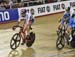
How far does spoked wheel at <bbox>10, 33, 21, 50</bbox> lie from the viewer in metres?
14.4

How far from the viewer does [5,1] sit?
89.2 feet

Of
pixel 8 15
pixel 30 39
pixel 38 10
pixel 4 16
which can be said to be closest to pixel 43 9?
pixel 38 10

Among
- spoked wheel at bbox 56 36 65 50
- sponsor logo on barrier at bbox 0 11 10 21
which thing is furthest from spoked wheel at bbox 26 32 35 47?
sponsor logo on barrier at bbox 0 11 10 21

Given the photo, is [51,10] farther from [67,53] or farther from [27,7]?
[67,53]

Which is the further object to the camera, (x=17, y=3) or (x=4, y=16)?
(x=17, y=3)

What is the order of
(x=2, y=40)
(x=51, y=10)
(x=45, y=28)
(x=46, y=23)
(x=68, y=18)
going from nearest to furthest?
(x=68, y=18) → (x=2, y=40) → (x=45, y=28) → (x=46, y=23) → (x=51, y=10)

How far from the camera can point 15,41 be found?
14.5 metres

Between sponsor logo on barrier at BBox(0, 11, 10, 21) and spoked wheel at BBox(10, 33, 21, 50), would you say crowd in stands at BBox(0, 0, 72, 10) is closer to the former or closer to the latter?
sponsor logo on barrier at BBox(0, 11, 10, 21)

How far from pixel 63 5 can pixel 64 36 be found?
1606cm

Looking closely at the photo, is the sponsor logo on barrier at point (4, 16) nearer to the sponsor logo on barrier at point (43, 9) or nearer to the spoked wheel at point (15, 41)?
the sponsor logo on barrier at point (43, 9)

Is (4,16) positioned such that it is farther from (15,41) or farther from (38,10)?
(15,41)

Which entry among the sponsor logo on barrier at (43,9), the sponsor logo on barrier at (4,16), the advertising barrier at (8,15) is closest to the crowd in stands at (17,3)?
the sponsor logo on barrier at (43,9)

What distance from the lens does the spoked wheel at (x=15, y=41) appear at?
14.4 m

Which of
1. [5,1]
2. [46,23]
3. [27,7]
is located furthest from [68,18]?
[5,1]
